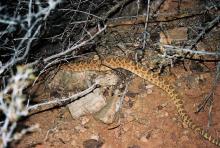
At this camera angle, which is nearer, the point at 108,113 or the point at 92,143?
the point at 92,143

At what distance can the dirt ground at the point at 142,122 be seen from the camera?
20.0 feet

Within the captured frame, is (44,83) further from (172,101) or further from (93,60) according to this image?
(172,101)

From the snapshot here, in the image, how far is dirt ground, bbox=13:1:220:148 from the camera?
20.0ft

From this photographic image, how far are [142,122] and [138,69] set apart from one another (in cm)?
120

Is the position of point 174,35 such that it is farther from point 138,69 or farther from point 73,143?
point 73,143

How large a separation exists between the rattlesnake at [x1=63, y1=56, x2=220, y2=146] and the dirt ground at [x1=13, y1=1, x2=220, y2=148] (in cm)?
13

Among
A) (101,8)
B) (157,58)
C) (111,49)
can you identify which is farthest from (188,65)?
(101,8)

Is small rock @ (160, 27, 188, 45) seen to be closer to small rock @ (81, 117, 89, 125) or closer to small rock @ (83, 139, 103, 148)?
small rock @ (81, 117, 89, 125)

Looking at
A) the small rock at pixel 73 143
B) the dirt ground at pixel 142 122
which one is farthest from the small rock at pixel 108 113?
the small rock at pixel 73 143

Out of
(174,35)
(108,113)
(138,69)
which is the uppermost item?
(174,35)

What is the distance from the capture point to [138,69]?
7.10 m

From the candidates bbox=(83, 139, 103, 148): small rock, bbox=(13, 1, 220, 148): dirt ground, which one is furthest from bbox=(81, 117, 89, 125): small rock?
bbox=(83, 139, 103, 148): small rock

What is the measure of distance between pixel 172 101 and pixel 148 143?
3.45 feet

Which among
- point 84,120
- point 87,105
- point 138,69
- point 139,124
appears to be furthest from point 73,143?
point 138,69
